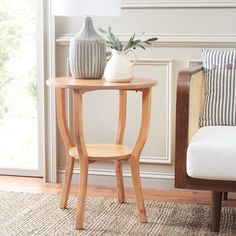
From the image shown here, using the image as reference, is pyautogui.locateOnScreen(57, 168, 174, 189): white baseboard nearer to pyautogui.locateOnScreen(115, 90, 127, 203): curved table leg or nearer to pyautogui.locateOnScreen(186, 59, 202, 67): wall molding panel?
pyautogui.locateOnScreen(115, 90, 127, 203): curved table leg

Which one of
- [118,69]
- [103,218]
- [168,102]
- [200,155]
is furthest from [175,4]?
[103,218]

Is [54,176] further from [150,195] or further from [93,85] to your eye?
[93,85]

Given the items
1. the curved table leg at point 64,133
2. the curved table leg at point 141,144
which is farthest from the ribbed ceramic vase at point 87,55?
the curved table leg at point 141,144

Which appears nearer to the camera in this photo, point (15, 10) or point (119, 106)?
point (119, 106)

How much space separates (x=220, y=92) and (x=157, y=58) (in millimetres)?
459

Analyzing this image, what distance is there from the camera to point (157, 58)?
2.73m

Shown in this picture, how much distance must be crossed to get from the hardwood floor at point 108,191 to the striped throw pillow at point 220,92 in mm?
439

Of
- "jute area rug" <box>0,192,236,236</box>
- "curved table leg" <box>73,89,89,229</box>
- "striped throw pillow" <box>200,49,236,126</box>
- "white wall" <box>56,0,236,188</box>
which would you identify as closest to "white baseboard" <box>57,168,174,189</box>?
"white wall" <box>56,0,236,188</box>

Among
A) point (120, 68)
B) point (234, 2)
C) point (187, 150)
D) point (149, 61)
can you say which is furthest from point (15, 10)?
point (187, 150)

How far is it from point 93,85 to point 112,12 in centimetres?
35

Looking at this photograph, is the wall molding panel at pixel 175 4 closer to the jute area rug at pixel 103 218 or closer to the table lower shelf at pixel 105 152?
the table lower shelf at pixel 105 152

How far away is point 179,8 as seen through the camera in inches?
106

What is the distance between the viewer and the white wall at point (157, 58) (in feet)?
8.72

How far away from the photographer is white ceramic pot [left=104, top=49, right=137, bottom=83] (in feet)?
7.33
